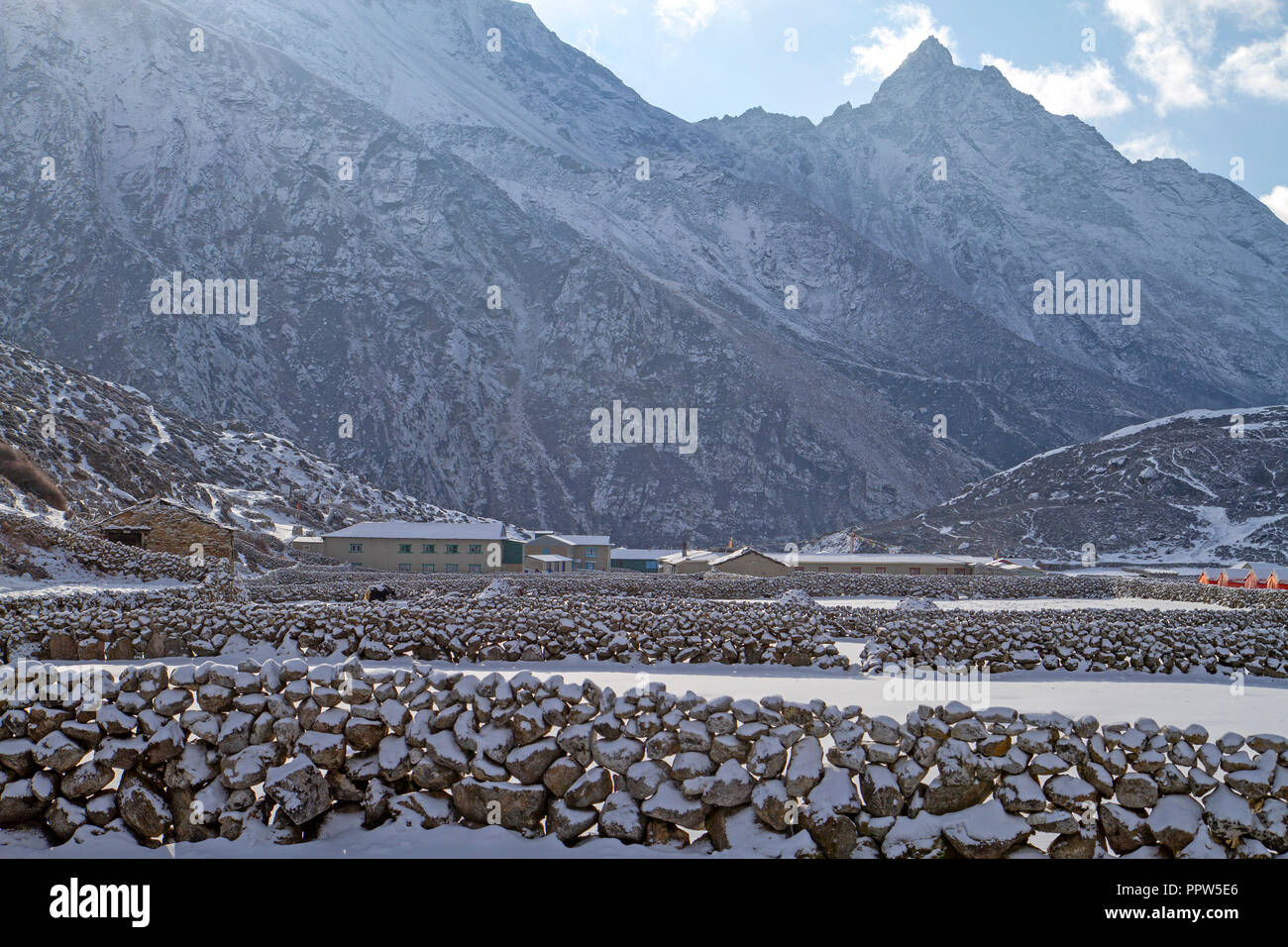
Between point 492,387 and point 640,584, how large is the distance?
100155 millimetres

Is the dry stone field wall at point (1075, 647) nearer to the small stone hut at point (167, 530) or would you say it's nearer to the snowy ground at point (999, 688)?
the snowy ground at point (999, 688)

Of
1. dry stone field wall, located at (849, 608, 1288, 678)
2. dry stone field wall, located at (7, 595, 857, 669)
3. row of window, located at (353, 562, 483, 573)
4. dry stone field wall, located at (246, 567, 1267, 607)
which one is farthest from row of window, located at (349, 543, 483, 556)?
dry stone field wall, located at (849, 608, 1288, 678)

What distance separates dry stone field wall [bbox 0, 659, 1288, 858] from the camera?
6.60m

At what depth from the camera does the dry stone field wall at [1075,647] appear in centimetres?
1647

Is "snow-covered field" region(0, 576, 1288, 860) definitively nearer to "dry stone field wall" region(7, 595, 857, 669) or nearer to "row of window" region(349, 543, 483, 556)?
"dry stone field wall" region(7, 595, 857, 669)

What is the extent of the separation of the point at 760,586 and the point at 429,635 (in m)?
26.9

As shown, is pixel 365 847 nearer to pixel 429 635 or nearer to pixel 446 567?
pixel 429 635

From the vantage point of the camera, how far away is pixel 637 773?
22.1 feet

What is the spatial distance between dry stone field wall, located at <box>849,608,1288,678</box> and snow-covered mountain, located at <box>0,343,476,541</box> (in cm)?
3582

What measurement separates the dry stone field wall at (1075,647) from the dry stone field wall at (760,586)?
1411 centimetres

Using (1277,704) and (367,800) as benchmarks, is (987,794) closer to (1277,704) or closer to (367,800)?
(367,800)

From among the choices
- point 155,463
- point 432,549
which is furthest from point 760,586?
point 155,463

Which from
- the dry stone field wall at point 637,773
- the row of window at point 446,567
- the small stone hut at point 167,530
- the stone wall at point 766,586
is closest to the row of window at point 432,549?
the row of window at point 446,567
